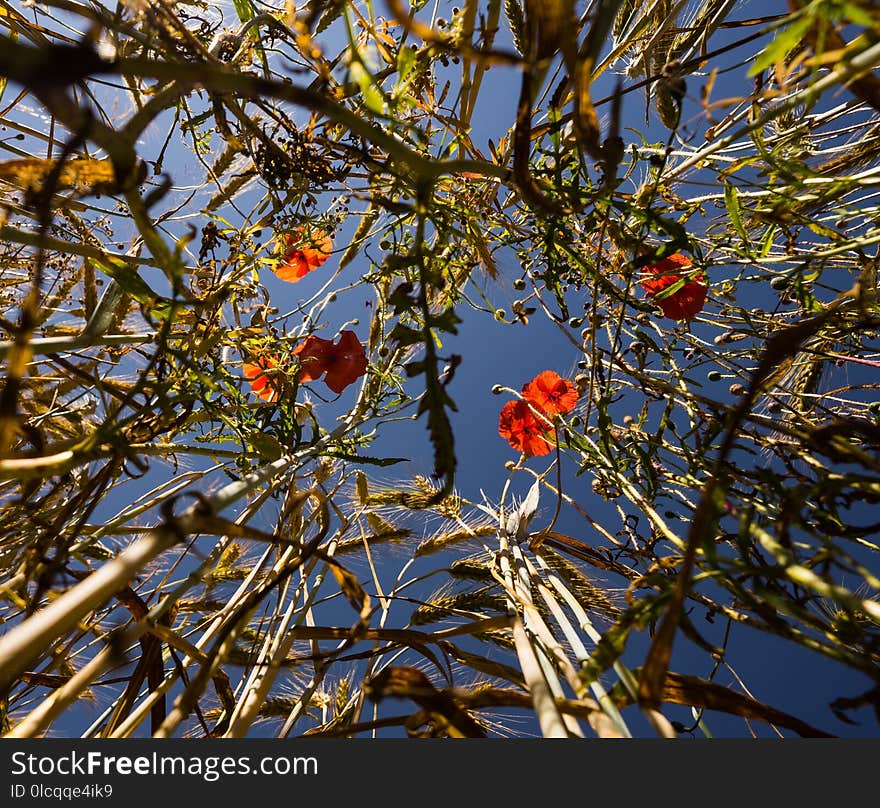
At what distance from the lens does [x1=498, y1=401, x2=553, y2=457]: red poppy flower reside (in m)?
1.01

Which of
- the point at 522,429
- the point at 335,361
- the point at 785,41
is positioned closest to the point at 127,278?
the point at 335,361

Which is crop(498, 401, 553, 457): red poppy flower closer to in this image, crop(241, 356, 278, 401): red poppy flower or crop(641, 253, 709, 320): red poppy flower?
crop(641, 253, 709, 320): red poppy flower

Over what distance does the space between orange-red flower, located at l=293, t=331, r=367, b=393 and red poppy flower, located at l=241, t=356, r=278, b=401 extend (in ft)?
0.17

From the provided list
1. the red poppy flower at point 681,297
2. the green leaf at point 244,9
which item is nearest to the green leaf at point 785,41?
the red poppy flower at point 681,297

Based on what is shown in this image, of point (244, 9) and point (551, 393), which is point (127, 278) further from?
point (551, 393)

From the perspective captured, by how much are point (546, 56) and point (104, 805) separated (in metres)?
0.71

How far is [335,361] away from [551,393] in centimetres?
47

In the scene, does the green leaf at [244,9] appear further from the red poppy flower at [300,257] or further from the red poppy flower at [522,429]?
the red poppy flower at [522,429]

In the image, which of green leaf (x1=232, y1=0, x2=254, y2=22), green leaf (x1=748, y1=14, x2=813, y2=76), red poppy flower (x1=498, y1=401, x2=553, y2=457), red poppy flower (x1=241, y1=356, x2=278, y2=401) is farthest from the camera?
red poppy flower (x1=498, y1=401, x2=553, y2=457)

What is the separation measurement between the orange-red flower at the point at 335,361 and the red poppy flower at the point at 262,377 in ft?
0.17

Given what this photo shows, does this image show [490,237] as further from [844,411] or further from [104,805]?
[104,805]

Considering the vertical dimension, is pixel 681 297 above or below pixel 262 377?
above

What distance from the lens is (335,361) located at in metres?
0.85

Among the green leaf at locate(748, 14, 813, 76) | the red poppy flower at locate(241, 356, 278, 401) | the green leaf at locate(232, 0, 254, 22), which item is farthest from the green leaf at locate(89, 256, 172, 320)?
the green leaf at locate(748, 14, 813, 76)
